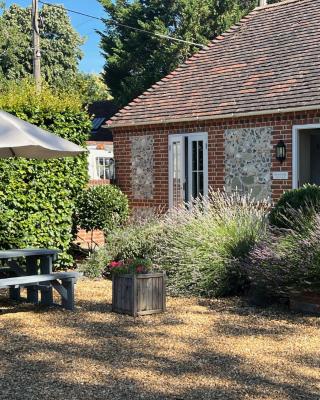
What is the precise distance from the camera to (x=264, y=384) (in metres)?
5.10

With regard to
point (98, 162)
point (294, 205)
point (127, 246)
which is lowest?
point (127, 246)

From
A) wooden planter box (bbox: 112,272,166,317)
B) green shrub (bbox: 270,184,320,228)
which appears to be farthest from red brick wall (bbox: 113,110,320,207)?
wooden planter box (bbox: 112,272,166,317)

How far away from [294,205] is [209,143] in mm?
4844

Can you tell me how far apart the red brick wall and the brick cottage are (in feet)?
0.07

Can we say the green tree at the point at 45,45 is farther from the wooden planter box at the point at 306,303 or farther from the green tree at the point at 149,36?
the wooden planter box at the point at 306,303

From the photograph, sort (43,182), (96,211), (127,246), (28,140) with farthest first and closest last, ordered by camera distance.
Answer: (96,211)
(43,182)
(127,246)
(28,140)

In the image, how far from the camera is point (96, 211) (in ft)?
40.0

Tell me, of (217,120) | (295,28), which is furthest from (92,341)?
(295,28)

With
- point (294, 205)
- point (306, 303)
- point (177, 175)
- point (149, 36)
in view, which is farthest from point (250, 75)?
point (149, 36)

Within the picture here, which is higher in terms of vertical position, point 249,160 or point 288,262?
point 249,160

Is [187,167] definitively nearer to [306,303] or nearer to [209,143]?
[209,143]

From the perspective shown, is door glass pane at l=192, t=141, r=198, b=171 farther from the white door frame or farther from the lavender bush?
the lavender bush

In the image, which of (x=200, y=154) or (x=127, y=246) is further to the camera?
(x=200, y=154)

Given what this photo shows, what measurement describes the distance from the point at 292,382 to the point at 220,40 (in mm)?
12908
